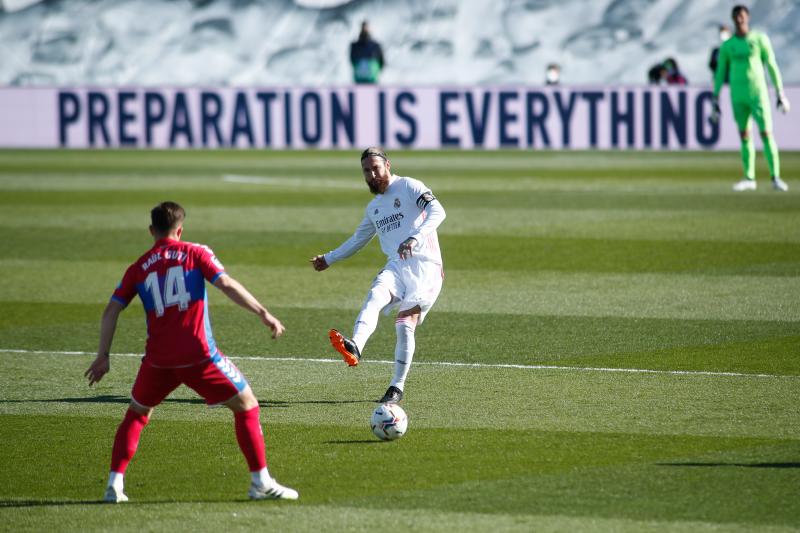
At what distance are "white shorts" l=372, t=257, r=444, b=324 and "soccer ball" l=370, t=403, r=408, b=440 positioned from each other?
1.25 metres

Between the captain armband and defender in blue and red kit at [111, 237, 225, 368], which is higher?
defender in blue and red kit at [111, 237, 225, 368]

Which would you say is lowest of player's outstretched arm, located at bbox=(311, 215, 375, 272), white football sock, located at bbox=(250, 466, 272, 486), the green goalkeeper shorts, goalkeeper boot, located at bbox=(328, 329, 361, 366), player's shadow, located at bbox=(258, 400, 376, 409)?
the green goalkeeper shorts

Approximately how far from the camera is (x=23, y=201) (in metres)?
21.7

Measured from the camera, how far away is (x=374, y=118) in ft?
107

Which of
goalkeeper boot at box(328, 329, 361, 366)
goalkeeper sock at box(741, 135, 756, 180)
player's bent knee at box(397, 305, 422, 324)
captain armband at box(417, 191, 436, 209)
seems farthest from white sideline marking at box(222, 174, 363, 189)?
goalkeeper boot at box(328, 329, 361, 366)

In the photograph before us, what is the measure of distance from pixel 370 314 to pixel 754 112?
12.7 meters

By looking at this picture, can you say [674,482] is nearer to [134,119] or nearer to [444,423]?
[444,423]

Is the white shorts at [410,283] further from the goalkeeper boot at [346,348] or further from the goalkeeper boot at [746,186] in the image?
the goalkeeper boot at [746,186]

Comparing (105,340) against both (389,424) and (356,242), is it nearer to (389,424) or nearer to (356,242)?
(389,424)

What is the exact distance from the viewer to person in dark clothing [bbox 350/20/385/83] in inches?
1367

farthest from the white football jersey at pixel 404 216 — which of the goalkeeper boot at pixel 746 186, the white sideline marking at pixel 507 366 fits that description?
the goalkeeper boot at pixel 746 186

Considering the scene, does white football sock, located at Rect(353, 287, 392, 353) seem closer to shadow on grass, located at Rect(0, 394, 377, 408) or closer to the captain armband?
shadow on grass, located at Rect(0, 394, 377, 408)

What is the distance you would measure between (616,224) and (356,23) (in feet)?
91.6

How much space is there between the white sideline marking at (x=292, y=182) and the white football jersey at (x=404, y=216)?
47.8 ft
